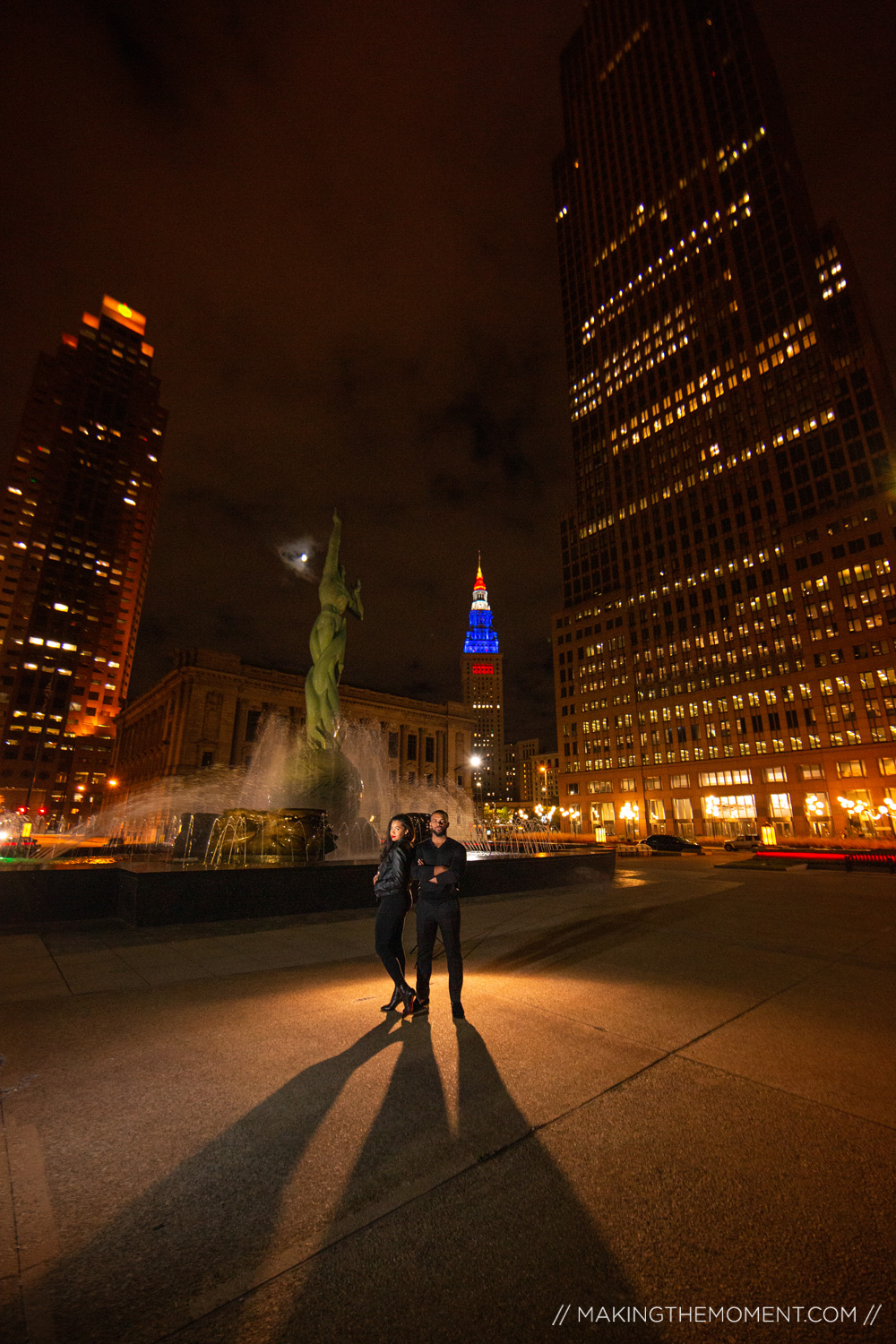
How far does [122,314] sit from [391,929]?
207 meters

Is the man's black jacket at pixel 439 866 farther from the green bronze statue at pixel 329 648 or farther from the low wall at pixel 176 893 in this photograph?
the green bronze statue at pixel 329 648

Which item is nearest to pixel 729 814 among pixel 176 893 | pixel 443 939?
pixel 176 893

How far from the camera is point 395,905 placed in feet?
19.2

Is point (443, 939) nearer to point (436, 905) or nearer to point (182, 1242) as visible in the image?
point (436, 905)

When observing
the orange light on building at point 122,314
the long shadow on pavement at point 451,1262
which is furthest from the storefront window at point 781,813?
the orange light on building at point 122,314

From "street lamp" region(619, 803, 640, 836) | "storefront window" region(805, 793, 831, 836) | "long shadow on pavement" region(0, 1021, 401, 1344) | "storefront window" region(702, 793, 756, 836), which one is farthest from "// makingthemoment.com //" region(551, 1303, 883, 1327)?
"street lamp" region(619, 803, 640, 836)

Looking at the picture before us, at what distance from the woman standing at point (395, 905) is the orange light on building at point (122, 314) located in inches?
7787

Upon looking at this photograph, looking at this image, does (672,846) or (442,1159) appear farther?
(672,846)

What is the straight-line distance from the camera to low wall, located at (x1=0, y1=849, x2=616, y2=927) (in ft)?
31.8

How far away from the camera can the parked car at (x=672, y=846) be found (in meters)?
41.8

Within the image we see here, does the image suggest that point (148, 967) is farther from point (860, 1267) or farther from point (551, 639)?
point (551, 639)

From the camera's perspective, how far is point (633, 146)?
10494 centimetres

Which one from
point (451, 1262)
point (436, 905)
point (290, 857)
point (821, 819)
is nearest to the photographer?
point (451, 1262)

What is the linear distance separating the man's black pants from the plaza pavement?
1.11 feet
